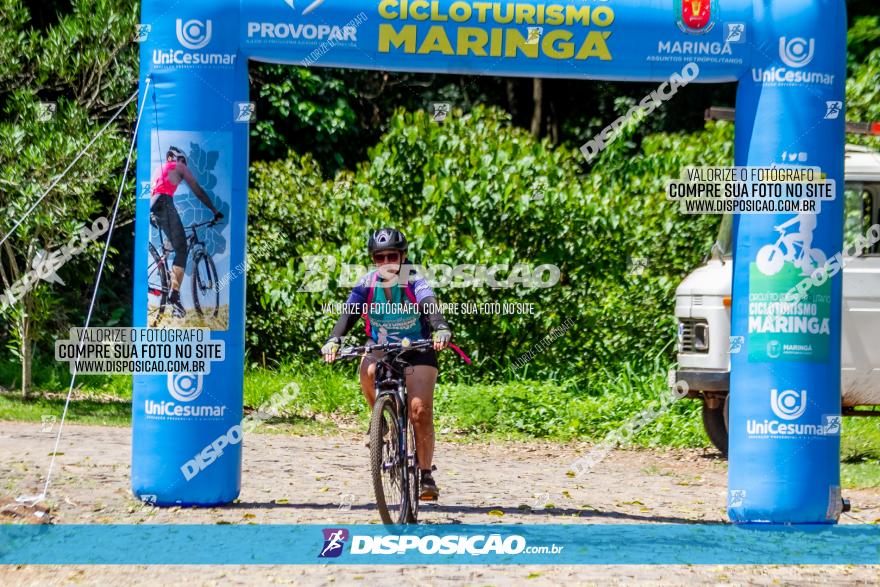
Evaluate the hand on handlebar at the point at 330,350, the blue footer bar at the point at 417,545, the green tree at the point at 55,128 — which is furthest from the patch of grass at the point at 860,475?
the green tree at the point at 55,128

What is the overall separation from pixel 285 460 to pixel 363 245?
4722 millimetres

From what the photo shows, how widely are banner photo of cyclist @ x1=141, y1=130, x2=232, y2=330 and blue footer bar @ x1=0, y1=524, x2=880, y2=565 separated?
1.53 m

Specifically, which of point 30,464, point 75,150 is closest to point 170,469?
point 30,464

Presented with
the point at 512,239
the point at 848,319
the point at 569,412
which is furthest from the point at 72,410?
the point at 848,319

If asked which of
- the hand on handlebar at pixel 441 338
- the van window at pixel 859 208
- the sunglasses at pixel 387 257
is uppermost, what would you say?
the van window at pixel 859 208

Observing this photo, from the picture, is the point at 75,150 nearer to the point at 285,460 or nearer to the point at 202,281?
the point at 285,460

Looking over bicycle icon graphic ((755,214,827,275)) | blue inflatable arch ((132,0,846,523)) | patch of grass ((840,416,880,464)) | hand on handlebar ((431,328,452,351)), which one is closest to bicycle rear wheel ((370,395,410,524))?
hand on handlebar ((431,328,452,351))

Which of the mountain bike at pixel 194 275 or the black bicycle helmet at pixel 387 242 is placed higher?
the black bicycle helmet at pixel 387 242

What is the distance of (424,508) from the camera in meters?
8.88

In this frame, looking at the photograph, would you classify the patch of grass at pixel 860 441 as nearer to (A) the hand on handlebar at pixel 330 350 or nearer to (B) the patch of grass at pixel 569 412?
(B) the patch of grass at pixel 569 412

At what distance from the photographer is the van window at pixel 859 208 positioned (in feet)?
38.8

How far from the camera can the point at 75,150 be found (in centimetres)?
1430

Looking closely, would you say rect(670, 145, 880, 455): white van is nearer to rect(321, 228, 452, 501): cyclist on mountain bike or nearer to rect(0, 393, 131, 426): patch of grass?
rect(321, 228, 452, 501): cyclist on mountain bike

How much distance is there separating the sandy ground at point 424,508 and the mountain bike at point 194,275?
138 cm
